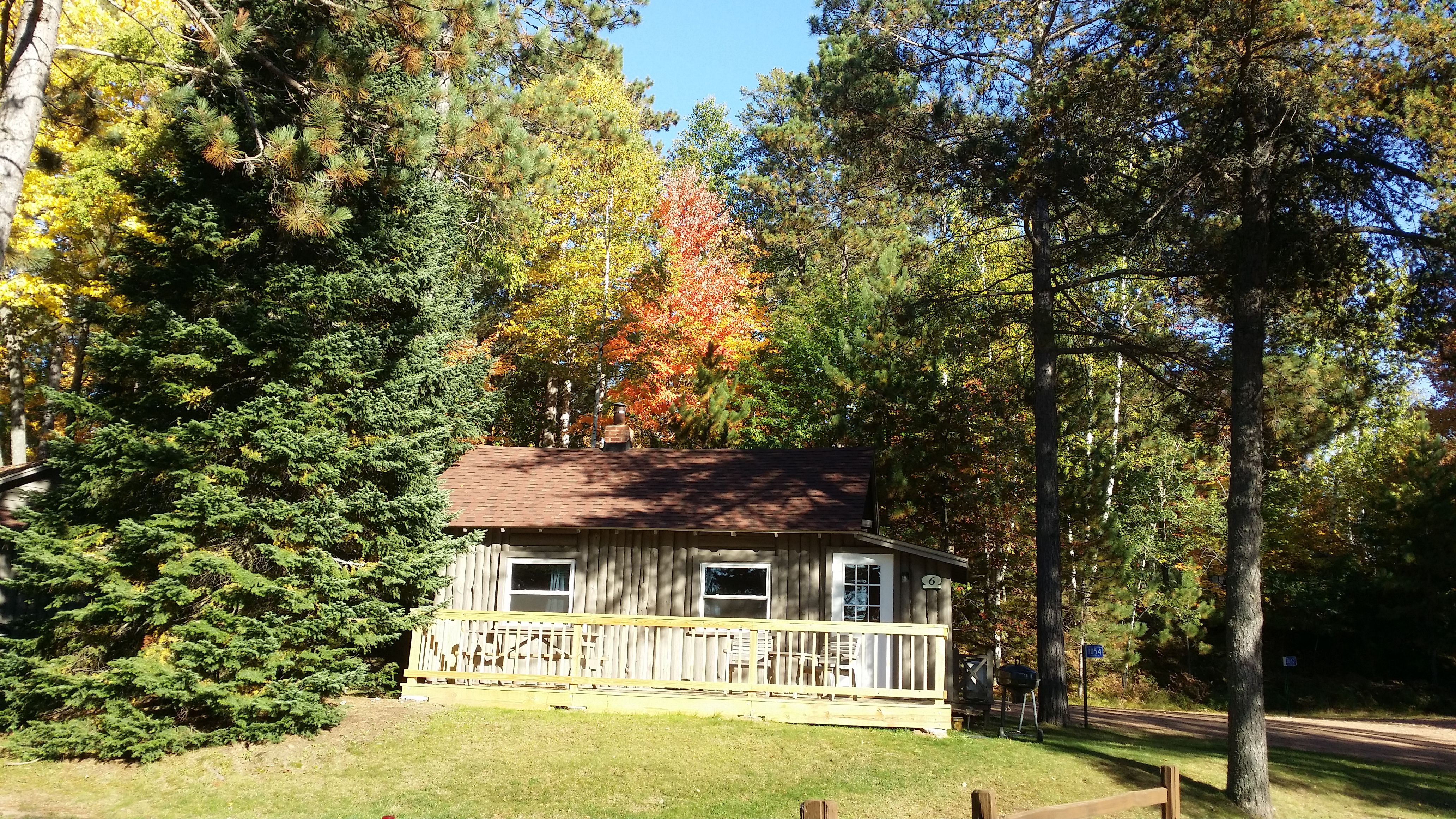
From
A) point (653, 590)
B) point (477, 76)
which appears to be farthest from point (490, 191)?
point (653, 590)

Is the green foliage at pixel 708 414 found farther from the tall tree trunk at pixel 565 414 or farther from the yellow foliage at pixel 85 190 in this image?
the yellow foliage at pixel 85 190

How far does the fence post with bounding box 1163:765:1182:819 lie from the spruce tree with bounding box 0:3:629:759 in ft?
28.5

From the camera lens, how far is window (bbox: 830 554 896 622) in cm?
1402

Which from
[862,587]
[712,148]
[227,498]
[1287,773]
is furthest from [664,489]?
[712,148]

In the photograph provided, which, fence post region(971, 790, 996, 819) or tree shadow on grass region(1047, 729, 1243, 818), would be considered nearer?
fence post region(971, 790, 996, 819)

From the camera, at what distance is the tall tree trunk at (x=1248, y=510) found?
1032cm

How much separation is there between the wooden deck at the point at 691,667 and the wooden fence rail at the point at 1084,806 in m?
5.47

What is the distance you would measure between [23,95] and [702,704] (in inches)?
400

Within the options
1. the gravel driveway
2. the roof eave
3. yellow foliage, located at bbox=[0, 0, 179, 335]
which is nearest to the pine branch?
yellow foliage, located at bbox=[0, 0, 179, 335]

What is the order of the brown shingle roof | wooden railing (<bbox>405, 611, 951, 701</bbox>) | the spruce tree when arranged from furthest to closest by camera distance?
1. the brown shingle roof
2. wooden railing (<bbox>405, 611, 951, 701</bbox>)
3. the spruce tree

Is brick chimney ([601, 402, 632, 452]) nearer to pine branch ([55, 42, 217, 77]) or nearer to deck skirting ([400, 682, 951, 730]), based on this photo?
deck skirting ([400, 682, 951, 730])

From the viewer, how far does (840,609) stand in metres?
14.0

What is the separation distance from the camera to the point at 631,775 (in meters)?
9.54

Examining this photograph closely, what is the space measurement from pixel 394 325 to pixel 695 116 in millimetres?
32341
